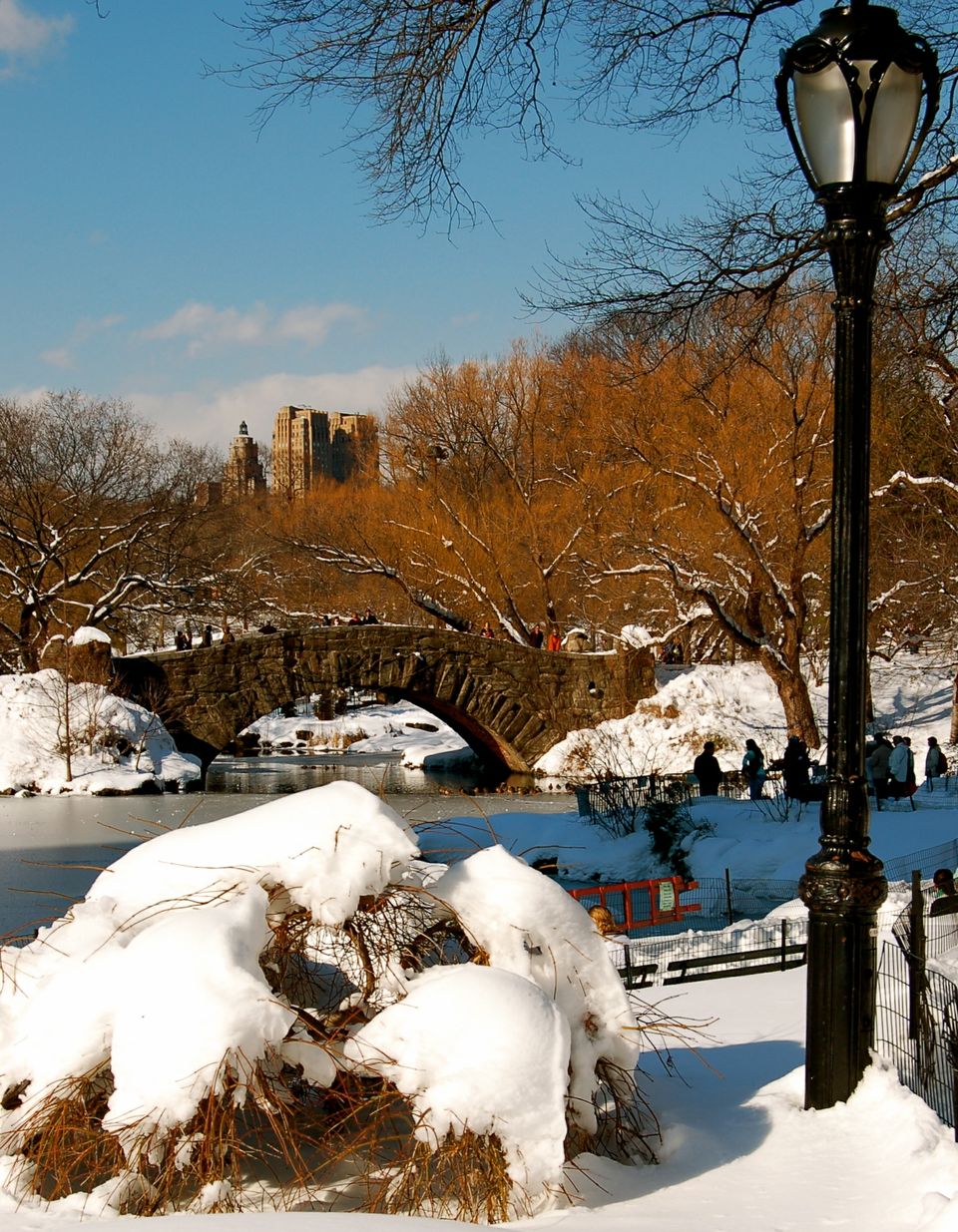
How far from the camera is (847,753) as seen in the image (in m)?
4.43

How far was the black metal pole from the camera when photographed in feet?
14.1

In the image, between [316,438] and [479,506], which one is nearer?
[479,506]

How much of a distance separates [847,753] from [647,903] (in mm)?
12595

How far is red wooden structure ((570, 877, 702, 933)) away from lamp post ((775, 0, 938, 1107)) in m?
9.11

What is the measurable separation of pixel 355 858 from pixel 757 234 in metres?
6.21

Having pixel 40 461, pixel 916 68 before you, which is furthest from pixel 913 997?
pixel 40 461

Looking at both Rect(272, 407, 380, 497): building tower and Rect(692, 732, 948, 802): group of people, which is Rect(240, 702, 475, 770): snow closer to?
Rect(692, 732, 948, 802): group of people

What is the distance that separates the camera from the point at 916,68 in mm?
4461

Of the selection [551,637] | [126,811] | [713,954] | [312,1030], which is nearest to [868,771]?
[713,954]

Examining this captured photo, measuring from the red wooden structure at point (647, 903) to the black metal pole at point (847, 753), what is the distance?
29.9 ft

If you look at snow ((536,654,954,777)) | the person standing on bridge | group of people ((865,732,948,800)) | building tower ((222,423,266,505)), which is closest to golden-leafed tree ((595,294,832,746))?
snow ((536,654,954,777))

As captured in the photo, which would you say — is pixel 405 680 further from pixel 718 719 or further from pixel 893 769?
pixel 893 769

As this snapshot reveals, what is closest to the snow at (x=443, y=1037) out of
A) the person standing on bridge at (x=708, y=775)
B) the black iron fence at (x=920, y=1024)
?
the black iron fence at (x=920, y=1024)

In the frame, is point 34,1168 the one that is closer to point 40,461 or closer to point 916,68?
point 916,68
